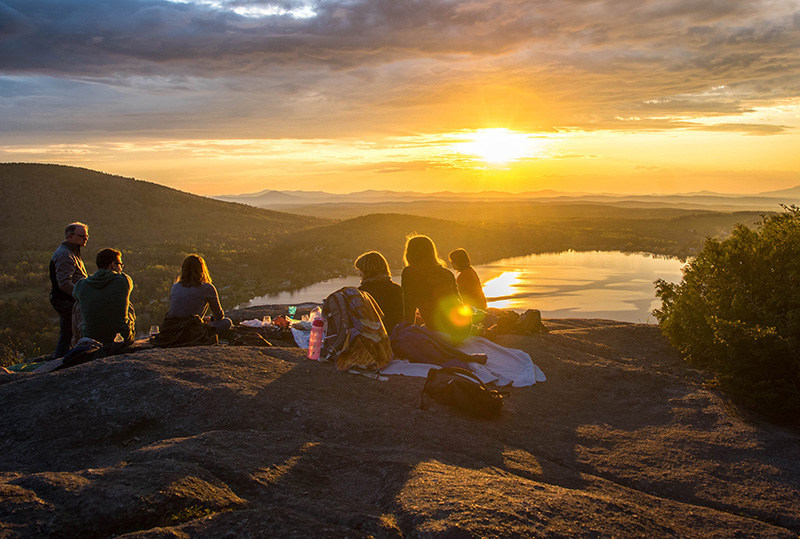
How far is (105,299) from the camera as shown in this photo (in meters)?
7.70

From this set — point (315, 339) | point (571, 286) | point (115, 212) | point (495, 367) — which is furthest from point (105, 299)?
point (115, 212)

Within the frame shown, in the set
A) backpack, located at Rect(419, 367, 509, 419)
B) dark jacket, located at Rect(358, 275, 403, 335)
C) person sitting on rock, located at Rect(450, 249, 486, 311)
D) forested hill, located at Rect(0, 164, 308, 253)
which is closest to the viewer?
backpack, located at Rect(419, 367, 509, 419)

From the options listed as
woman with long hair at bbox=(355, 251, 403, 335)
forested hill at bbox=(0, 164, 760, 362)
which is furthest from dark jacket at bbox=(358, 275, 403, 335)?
forested hill at bbox=(0, 164, 760, 362)

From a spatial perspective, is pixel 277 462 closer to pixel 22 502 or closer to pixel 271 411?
pixel 271 411

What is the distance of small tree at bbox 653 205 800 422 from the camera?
23.6ft

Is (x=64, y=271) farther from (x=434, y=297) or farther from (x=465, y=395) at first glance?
(x=465, y=395)

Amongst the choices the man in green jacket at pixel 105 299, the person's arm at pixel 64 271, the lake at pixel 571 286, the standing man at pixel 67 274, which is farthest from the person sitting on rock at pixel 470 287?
the lake at pixel 571 286

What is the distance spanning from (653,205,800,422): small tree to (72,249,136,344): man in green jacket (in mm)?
8329

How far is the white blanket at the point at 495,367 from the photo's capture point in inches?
286

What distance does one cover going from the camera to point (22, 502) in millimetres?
3275

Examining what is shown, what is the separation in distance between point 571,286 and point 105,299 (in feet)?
85.0

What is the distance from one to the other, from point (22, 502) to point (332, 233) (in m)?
44.6

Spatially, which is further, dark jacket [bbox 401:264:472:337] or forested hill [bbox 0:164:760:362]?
forested hill [bbox 0:164:760:362]

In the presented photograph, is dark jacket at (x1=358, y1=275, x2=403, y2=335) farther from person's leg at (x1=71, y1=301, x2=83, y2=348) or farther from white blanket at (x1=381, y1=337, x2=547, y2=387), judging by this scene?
person's leg at (x1=71, y1=301, x2=83, y2=348)
